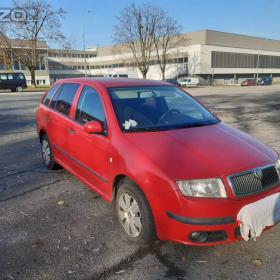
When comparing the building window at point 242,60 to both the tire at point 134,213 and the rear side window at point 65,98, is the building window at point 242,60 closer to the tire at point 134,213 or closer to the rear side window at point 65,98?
the rear side window at point 65,98

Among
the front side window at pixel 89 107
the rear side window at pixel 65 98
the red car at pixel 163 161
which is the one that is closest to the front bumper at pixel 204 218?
the red car at pixel 163 161

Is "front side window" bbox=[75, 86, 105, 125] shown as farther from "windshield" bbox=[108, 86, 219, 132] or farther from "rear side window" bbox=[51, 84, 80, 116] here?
"rear side window" bbox=[51, 84, 80, 116]

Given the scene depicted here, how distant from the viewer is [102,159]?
148 inches

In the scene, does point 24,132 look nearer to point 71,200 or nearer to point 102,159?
point 71,200

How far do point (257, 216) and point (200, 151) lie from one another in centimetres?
78

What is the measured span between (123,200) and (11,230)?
53.2 inches

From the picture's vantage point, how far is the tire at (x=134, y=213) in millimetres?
3102

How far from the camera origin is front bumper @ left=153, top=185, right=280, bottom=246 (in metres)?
2.82

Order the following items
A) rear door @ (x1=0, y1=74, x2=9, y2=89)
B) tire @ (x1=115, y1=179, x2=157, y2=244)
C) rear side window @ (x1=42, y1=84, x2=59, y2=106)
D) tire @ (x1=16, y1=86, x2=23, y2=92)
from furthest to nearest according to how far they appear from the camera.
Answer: tire @ (x1=16, y1=86, x2=23, y2=92) < rear door @ (x1=0, y1=74, x2=9, y2=89) < rear side window @ (x1=42, y1=84, x2=59, y2=106) < tire @ (x1=115, y1=179, x2=157, y2=244)

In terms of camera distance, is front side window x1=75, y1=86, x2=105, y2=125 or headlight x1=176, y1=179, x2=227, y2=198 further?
front side window x1=75, y1=86, x2=105, y2=125

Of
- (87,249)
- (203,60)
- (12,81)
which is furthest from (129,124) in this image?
(203,60)

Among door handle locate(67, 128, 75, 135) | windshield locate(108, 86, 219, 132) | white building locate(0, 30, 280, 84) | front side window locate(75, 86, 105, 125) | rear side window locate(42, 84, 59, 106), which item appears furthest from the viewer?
white building locate(0, 30, 280, 84)

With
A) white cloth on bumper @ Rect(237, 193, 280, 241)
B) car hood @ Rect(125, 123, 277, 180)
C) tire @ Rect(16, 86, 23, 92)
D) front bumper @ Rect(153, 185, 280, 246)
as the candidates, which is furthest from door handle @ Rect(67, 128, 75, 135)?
tire @ Rect(16, 86, 23, 92)

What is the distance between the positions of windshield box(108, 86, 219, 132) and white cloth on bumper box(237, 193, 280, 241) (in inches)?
51.5
